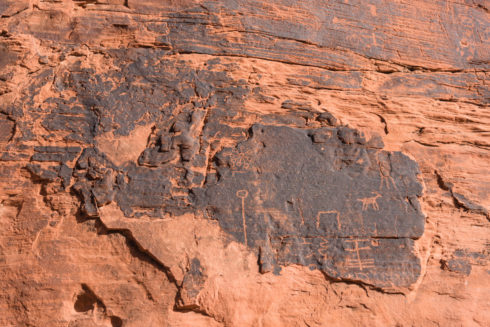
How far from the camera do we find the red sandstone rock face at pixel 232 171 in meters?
2.15

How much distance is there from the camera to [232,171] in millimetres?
2387

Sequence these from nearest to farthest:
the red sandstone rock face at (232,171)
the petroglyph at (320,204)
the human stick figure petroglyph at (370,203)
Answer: the red sandstone rock face at (232,171) → the petroglyph at (320,204) → the human stick figure petroglyph at (370,203)

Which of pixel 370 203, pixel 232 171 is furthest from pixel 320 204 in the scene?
pixel 232 171

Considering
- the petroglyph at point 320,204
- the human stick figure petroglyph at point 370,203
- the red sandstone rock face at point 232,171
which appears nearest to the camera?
Answer: the red sandstone rock face at point 232,171

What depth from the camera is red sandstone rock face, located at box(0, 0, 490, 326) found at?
215 cm

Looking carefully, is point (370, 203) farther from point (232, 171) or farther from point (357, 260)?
point (232, 171)

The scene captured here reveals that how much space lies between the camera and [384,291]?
233 cm

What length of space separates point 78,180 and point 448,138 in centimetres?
277

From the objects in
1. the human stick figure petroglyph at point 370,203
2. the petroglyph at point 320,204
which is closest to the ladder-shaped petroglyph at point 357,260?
the petroglyph at point 320,204

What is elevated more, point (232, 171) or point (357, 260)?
point (232, 171)

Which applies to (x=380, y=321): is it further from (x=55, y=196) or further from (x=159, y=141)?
(x=55, y=196)

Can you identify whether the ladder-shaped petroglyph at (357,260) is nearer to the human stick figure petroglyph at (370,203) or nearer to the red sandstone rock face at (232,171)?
the red sandstone rock face at (232,171)

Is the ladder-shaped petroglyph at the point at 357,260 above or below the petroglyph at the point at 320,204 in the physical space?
below

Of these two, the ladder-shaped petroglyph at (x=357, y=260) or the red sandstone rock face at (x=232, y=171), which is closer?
the red sandstone rock face at (x=232, y=171)
